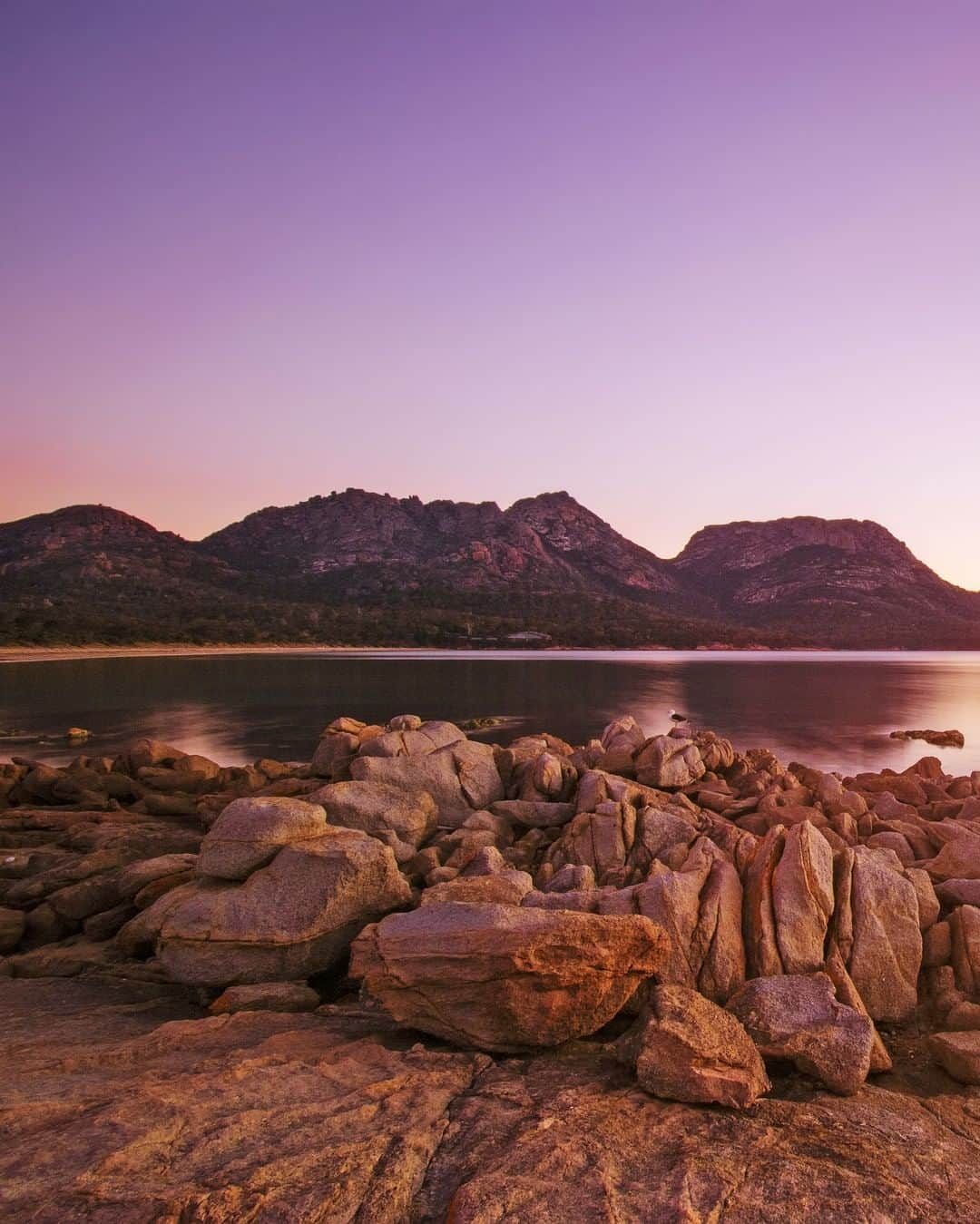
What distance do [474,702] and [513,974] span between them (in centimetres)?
4297

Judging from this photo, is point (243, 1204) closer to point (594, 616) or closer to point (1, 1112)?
point (1, 1112)

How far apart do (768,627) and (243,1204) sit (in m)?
181

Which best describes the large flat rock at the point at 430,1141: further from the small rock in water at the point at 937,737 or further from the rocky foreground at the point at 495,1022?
the small rock in water at the point at 937,737

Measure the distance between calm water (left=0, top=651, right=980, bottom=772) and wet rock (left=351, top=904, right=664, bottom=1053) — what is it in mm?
23548

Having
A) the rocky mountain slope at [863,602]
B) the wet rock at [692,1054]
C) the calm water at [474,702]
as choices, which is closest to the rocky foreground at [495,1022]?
the wet rock at [692,1054]

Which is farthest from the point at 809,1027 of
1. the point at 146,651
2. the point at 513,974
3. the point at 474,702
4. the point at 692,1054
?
the point at 146,651

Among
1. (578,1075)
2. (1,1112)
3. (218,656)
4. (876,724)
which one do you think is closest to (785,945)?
(578,1075)

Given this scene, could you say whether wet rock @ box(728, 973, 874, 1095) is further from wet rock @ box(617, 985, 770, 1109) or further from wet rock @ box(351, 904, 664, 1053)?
wet rock @ box(351, 904, 664, 1053)

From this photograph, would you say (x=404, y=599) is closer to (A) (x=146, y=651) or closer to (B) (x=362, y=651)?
(B) (x=362, y=651)

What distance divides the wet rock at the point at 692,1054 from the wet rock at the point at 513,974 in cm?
43

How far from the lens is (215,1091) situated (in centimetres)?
488

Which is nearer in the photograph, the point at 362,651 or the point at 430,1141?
the point at 430,1141

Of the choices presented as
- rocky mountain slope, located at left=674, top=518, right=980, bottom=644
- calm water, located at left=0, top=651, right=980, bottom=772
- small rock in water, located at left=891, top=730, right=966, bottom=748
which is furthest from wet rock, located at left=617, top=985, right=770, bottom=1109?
Result: rocky mountain slope, located at left=674, top=518, right=980, bottom=644

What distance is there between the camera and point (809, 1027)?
5777 mm
